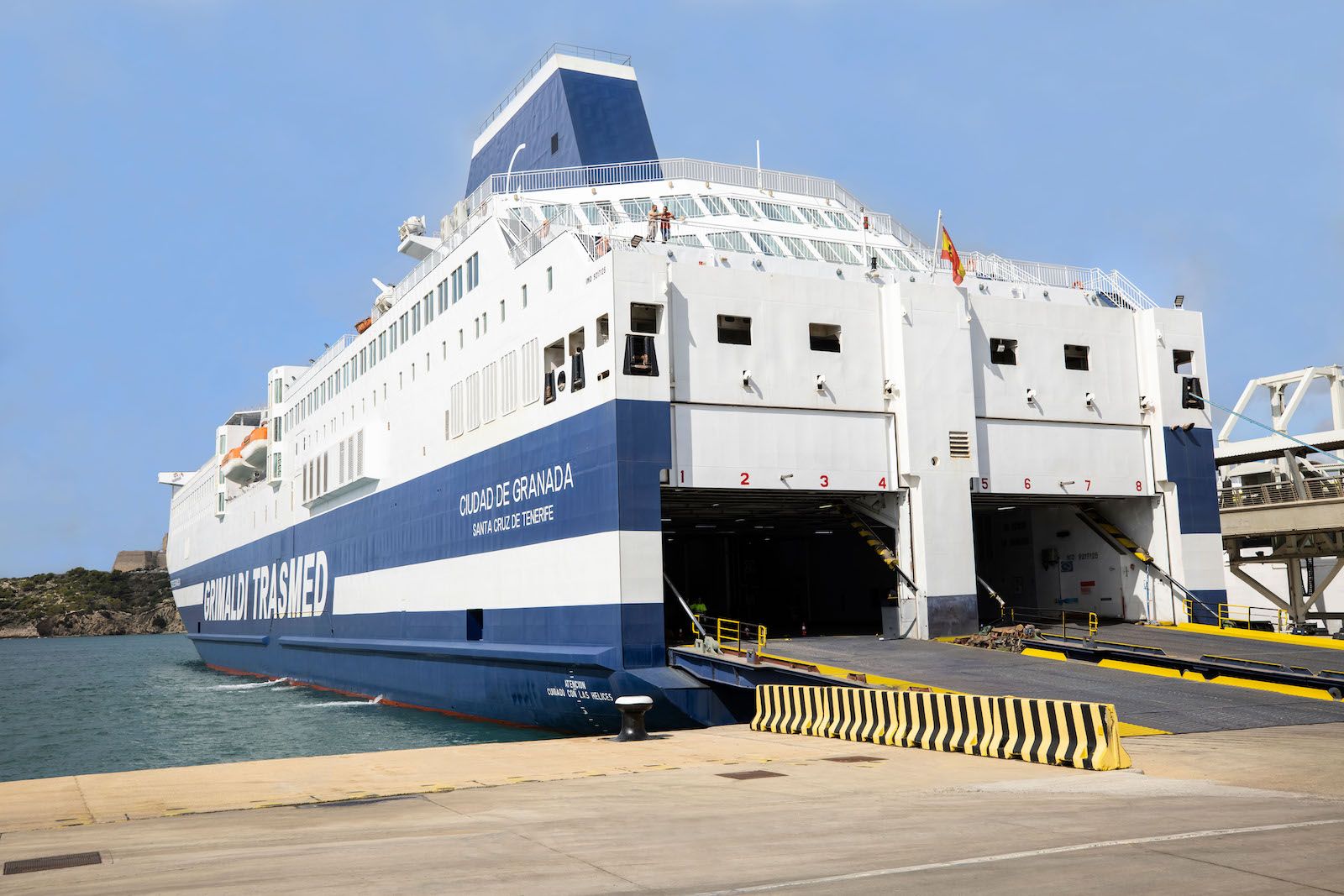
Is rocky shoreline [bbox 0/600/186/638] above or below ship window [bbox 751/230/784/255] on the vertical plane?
below

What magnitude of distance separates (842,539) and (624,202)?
12.7 m

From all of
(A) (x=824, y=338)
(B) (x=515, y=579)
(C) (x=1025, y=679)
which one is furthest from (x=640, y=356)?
(C) (x=1025, y=679)

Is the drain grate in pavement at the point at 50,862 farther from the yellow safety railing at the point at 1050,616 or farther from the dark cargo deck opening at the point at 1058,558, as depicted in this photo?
the yellow safety railing at the point at 1050,616

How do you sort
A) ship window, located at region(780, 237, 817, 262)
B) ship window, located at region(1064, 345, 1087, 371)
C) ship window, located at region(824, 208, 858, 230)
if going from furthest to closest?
ship window, located at region(824, 208, 858, 230)
ship window, located at region(780, 237, 817, 262)
ship window, located at region(1064, 345, 1087, 371)

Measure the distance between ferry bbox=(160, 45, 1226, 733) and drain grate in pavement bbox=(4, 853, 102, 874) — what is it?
10810mm

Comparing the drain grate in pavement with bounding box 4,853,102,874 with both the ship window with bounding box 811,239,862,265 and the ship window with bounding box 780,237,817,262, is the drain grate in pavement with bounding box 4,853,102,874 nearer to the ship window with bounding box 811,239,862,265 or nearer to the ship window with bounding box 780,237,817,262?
the ship window with bounding box 780,237,817,262

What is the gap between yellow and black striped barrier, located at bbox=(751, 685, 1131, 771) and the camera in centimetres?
1122

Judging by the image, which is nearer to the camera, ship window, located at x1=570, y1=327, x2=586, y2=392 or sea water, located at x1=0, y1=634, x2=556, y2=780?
ship window, located at x1=570, y1=327, x2=586, y2=392

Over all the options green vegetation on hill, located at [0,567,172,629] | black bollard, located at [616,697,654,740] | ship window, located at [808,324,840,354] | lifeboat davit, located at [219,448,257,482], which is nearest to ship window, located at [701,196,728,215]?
ship window, located at [808,324,840,354]

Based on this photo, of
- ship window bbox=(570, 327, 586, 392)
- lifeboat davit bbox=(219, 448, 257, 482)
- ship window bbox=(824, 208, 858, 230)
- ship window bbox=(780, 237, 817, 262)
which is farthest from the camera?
lifeboat davit bbox=(219, 448, 257, 482)

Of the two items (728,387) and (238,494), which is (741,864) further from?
(238,494)

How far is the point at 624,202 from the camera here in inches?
1008

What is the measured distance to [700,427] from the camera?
773 inches

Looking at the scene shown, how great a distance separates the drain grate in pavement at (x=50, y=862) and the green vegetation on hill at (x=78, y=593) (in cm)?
15933
